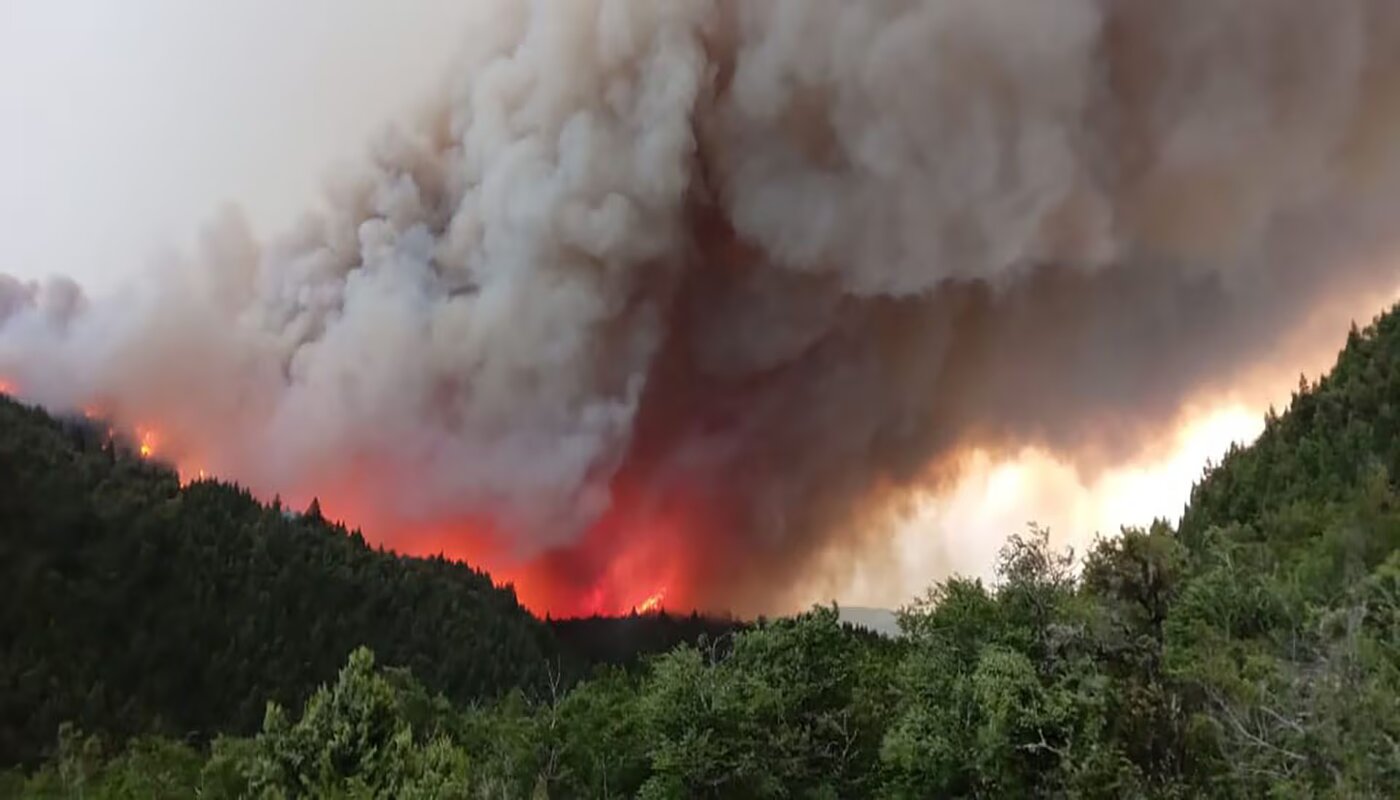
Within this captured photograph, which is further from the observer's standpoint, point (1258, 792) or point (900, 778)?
point (900, 778)

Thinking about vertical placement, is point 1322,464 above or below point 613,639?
below

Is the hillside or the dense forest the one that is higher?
the hillside

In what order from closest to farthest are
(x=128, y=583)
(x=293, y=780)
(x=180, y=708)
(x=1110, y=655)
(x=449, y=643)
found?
(x=1110, y=655) < (x=293, y=780) < (x=180, y=708) < (x=128, y=583) < (x=449, y=643)

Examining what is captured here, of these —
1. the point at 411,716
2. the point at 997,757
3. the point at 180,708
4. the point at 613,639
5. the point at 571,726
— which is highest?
the point at 613,639

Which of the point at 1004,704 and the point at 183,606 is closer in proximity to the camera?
the point at 1004,704

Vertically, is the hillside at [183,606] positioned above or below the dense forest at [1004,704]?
above

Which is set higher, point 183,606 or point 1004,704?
point 183,606

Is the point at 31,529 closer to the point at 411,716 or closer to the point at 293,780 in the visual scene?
the point at 411,716

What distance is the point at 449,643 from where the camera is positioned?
128 meters

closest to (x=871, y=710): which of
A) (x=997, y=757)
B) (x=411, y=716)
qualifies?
(x=997, y=757)

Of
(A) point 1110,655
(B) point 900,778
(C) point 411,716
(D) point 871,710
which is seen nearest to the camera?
(A) point 1110,655

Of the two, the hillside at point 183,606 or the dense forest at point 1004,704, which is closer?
the dense forest at point 1004,704

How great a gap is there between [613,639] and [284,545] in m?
39.4

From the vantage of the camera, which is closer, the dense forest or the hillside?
the dense forest
